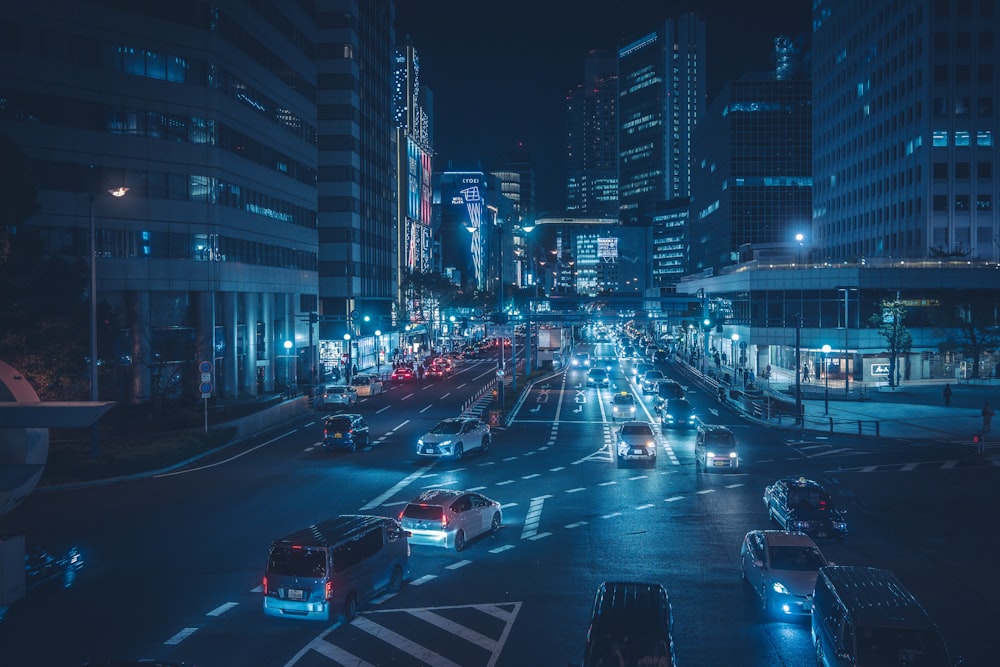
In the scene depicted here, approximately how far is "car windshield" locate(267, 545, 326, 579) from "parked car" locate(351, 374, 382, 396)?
150ft

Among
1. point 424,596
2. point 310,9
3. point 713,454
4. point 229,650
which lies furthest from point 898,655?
point 310,9

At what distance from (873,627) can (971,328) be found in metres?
64.9

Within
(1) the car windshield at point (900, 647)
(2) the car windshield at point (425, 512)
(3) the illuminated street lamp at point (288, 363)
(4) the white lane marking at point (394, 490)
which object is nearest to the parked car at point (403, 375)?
(3) the illuminated street lamp at point (288, 363)

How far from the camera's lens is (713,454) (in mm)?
33531

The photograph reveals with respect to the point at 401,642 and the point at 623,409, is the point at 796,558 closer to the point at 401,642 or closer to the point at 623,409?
the point at 401,642

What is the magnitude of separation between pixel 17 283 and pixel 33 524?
12.5 m

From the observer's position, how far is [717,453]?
33562mm

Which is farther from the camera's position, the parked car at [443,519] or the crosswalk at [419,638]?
the parked car at [443,519]

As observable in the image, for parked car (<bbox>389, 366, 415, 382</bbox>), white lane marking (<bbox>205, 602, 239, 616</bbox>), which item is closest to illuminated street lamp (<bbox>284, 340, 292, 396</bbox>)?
parked car (<bbox>389, 366, 415, 382</bbox>)

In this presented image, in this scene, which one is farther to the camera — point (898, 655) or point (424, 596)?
point (424, 596)

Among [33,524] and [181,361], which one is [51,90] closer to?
[181,361]

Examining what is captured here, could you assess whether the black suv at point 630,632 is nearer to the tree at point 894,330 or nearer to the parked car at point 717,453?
the parked car at point 717,453

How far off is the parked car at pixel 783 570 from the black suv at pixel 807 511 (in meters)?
4.75

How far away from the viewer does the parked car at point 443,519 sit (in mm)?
21516
